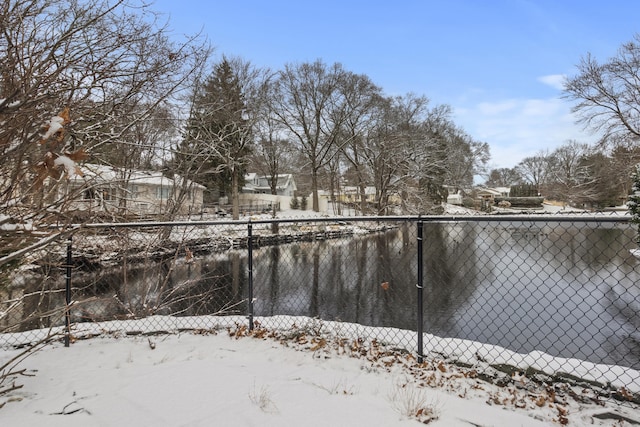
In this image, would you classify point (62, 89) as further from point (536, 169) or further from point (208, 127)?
point (536, 169)

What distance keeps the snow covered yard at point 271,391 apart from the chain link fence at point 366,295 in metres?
0.34

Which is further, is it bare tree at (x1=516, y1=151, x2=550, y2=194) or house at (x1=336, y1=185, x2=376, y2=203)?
bare tree at (x1=516, y1=151, x2=550, y2=194)

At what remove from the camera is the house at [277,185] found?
45.2m

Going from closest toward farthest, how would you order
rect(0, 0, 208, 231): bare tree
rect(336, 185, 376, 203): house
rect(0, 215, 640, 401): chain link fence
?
rect(0, 0, 208, 231): bare tree
rect(0, 215, 640, 401): chain link fence
rect(336, 185, 376, 203): house

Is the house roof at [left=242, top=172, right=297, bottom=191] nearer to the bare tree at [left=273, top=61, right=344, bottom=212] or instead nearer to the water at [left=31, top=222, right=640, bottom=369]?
the bare tree at [left=273, top=61, right=344, bottom=212]

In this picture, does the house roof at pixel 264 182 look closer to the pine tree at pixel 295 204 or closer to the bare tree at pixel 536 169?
the pine tree at pixel 295 204

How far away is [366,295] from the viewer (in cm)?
821

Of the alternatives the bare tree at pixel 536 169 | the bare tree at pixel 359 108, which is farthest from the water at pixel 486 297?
the bare tree at pixel 536 169

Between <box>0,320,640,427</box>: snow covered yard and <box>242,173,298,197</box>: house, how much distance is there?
4068 cm

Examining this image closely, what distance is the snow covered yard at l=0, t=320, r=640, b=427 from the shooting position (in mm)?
1792

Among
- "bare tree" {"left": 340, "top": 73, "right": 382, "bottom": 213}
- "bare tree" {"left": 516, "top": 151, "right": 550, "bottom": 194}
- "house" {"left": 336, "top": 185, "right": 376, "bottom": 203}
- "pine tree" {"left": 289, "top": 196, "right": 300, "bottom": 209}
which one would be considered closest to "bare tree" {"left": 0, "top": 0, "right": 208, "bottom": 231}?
"bare tree" {"left": 340, "top": 73, "right": 382, "bottom": 213}

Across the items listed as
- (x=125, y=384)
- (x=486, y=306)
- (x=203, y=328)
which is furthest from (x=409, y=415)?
(x=486, y=306)

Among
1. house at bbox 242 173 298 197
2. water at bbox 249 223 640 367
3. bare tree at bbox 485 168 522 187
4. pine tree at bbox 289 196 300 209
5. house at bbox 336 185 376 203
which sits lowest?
water at bbox 249 223 640 367

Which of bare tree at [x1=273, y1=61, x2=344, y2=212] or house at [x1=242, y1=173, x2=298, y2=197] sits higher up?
bare tree at [x1=273, y1=61, x2=344, y2=212]
